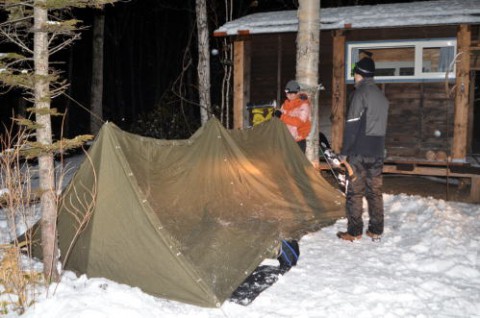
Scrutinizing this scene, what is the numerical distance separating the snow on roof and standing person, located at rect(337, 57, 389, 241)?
3.93 m

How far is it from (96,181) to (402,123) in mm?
7305

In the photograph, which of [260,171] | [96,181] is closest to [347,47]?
[260,171]

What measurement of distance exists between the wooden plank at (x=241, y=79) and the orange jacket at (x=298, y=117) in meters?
3.47

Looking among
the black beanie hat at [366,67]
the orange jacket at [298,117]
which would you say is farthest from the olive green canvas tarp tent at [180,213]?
the black beanie hat at [366,67]

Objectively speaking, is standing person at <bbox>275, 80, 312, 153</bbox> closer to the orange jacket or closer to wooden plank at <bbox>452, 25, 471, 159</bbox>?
the orange jacket

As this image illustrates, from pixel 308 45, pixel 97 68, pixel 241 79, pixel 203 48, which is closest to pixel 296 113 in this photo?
pixel 308 45

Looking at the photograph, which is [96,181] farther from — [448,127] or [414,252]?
[448,127]

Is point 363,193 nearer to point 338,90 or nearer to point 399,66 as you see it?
point 338,90

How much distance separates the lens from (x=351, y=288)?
4195mm

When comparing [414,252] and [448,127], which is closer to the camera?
[414,252]

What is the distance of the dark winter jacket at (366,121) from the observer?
17.8ft

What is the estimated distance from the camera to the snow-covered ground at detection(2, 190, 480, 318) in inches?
143

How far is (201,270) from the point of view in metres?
4.01

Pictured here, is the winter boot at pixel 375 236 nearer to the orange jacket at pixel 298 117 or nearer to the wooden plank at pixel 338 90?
the orange jacket at pixel 298 117
